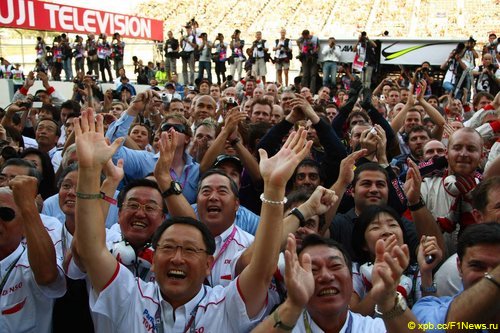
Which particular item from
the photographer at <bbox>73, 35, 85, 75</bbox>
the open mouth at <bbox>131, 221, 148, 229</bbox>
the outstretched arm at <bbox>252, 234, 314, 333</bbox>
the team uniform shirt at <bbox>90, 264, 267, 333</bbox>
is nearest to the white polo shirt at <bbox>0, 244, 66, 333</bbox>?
the team uniform shirt at <bbox>90, 264, 267, 333</bbox>

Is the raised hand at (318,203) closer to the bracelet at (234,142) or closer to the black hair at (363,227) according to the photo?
the black hair at (363,227)

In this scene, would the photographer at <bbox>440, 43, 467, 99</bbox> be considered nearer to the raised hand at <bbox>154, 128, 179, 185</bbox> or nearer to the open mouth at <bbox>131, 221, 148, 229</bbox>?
the raised hand at <bbox>154, 128, 179, 185</bbox>

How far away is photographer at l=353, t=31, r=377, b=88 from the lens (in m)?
12.5

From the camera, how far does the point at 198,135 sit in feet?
15.6

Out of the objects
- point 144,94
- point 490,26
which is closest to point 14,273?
point 144,94

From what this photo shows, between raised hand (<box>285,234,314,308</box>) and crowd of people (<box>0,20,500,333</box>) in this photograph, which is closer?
raised hand (<box>285,234,314,308</box>)

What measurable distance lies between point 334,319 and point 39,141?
4.46 metres

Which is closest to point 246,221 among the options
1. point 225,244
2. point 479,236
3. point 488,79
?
point 225,244

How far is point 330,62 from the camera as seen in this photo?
13.1m

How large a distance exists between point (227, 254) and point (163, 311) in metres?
0.70

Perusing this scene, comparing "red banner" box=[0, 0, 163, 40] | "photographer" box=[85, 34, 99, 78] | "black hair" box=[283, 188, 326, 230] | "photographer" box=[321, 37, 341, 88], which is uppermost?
"red banner" box=[0, 0, 163, 40]

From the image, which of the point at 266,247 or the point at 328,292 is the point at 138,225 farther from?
the point at 328,292

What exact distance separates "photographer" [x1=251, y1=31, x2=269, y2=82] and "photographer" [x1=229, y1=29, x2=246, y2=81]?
0.65 m

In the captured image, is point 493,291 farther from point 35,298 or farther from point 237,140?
point 237,140
